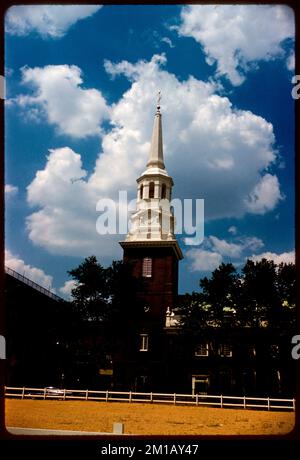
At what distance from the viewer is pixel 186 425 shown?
66.0 ft

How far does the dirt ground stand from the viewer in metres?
17.9

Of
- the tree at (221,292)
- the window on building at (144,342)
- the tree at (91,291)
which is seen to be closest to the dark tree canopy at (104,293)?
the tree at (91,291)

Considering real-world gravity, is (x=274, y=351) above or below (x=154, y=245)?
below

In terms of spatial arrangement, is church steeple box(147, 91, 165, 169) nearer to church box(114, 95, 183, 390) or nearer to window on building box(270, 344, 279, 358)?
church box(114, 95, 183, 390)

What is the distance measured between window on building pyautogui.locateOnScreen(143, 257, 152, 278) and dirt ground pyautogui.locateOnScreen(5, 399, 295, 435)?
1742cm

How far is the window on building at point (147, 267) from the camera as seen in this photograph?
Result: 44.5 meters

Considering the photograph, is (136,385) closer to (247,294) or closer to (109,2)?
(247,294)

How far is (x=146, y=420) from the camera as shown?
2117 cm

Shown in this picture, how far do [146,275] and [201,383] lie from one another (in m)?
10.6

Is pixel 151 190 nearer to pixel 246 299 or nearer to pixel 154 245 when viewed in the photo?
pixel 154 245

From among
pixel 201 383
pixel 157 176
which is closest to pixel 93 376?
pixel 201 383

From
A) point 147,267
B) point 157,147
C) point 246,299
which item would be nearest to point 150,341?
point 147,267

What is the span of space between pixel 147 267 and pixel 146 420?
79.0 ft
